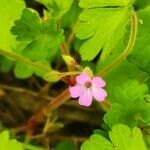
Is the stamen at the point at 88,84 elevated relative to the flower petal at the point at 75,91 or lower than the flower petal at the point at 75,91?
elevated

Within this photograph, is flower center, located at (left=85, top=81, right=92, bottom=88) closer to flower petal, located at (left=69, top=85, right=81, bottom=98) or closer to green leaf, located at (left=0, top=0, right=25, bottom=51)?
flower petal, located at (left=69, top=85, right=81, bottom=98)

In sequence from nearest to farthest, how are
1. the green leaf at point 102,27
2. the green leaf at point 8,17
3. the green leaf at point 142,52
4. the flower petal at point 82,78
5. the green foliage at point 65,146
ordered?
the flower petal at point 82,78 → the green leaf at point 102,27 → the green leaf at point 142,52 → the green leaf at point 8,17 → the green foliage at point 65,146

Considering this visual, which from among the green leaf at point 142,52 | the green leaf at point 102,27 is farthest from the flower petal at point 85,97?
the green leaf at point 142,52

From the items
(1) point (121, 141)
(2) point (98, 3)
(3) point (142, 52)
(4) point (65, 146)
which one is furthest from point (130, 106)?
(4) point (65, 146)

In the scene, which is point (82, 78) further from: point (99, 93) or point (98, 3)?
point (98, 3)

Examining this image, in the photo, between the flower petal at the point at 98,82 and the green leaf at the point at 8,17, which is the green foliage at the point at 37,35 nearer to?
the flower petal at the point at 98,82

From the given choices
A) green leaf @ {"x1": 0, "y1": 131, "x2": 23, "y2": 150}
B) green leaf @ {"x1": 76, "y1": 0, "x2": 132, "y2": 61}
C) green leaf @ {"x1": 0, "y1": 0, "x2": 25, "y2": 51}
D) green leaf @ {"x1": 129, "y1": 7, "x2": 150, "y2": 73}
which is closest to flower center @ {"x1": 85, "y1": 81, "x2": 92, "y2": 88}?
green leaf @ {"x1": 76, "y1": 0, "x2": 132, "y2": 61}

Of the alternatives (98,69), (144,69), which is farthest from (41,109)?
(144,69)
